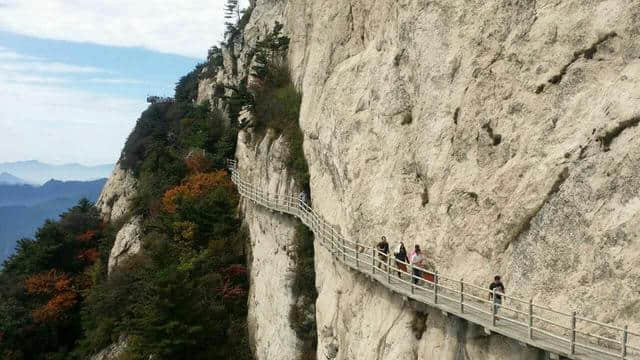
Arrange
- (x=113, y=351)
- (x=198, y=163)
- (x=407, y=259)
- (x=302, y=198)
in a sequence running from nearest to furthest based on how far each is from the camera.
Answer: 1. (x=407, y=259)
2. (x=302, y=198)
3. (x=113, y=351)
4. (x=198, y=163)

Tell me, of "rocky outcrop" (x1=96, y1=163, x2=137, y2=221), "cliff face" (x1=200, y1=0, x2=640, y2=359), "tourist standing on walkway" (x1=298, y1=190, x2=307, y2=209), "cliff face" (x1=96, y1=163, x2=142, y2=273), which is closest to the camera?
"cliff face" (x1=200, y1=0, x2=640, y2=359)

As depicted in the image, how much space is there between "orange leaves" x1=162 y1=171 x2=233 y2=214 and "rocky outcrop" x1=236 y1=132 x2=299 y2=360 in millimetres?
6356

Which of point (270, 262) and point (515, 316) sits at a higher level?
point (515, 316)

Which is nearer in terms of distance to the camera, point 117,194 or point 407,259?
point 407,259

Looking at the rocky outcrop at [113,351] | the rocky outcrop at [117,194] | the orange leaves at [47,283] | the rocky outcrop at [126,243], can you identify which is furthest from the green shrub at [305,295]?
the rocky outcrop at [117,194]

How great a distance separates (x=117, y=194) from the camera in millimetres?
64062

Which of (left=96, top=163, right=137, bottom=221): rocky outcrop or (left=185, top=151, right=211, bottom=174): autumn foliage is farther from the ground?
(left=185, top=151, right=211, bottom=174): autumn foliage

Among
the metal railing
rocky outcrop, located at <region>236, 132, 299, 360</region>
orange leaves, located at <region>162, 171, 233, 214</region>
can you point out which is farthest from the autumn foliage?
the metal railing

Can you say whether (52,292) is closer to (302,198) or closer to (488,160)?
(302,198)

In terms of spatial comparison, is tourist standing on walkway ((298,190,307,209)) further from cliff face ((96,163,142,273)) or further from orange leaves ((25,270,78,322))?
orange leaves ((25,270,78,322))

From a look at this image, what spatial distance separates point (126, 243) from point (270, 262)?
1976 cm

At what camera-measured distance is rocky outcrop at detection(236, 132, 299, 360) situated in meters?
31.9

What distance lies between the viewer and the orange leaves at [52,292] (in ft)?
147

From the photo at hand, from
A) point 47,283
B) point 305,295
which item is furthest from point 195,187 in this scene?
point 305,295
